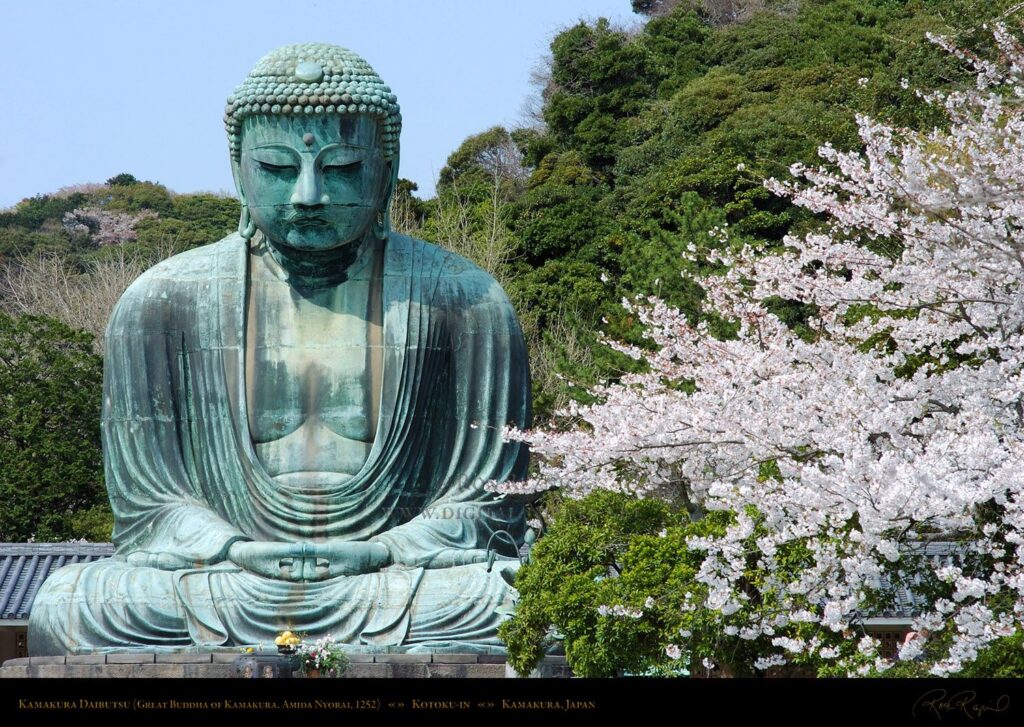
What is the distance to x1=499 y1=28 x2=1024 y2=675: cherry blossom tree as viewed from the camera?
9727 mm

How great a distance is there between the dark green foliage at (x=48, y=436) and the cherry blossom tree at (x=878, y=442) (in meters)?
13.0

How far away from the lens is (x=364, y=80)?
12.9 metres

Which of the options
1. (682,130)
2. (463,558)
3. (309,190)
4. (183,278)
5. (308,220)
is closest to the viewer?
(463,558)

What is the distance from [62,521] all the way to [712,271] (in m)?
9.20

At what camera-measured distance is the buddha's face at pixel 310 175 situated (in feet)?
41.4

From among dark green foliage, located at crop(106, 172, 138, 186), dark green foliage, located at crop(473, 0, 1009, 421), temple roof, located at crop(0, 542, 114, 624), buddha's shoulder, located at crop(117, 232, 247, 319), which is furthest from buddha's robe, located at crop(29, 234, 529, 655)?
dark green foliage, located at crop(106, 172, 138, 186)

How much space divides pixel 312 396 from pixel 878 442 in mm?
3890

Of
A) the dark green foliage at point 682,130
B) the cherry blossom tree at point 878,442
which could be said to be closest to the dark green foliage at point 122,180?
the dark green foliage at point 682,130

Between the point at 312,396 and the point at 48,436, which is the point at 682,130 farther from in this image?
the point at 312,396

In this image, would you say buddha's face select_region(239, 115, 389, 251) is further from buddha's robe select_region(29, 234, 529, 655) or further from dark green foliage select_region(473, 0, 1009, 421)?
dark green foliage select_region(473, 0, 1009, 421)

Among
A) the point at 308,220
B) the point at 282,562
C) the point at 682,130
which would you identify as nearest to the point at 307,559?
the point at 282,562

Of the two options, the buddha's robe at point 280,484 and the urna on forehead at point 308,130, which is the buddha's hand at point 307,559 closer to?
the buddha's robe at point 280,484

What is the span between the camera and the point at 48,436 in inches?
1018

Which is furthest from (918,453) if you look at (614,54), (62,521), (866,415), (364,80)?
(614,54)
